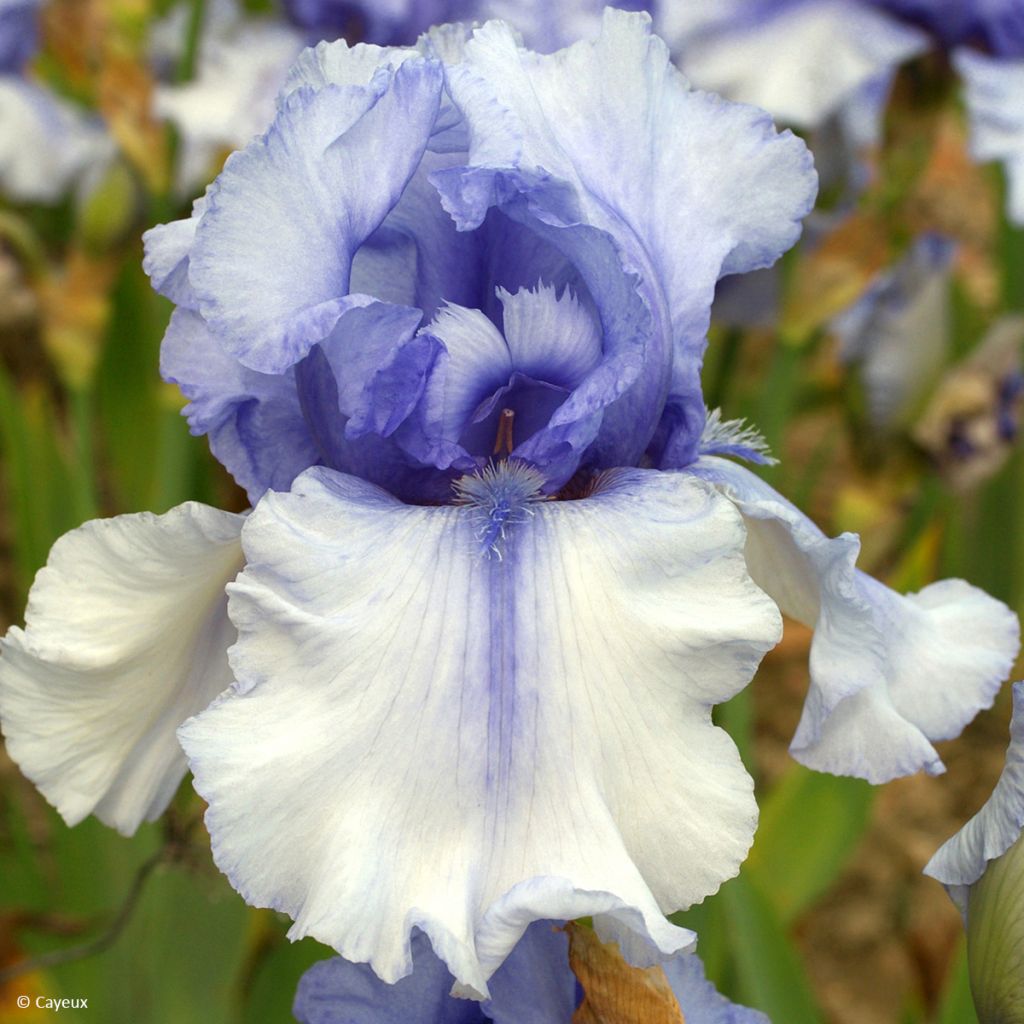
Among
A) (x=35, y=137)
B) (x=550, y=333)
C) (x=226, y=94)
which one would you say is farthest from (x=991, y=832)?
(x=35, y=137)

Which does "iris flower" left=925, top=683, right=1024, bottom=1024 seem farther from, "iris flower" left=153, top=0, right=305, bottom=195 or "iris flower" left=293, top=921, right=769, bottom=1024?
"iris flower" left=153, top=0, right=305, bottom=195

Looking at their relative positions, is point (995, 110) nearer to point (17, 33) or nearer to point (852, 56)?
point (852, 56)

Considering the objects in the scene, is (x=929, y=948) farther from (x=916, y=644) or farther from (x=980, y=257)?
(x=980, y=257)

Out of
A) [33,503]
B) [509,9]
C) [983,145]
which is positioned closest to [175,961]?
[33,503]

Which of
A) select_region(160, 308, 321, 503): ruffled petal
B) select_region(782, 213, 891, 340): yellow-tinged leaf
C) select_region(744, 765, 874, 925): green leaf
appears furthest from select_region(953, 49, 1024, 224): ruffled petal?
select_region(160, 308, 321, 503): ruffled petal

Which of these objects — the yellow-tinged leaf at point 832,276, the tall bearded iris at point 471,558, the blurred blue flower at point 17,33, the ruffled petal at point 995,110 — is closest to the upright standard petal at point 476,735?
the tall bearded iris at point 471,558

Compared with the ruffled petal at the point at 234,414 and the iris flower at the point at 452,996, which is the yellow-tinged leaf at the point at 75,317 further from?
the iris flower at the point at 452,996
